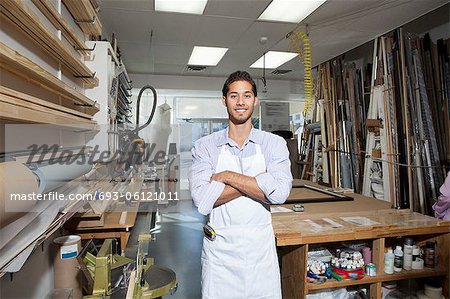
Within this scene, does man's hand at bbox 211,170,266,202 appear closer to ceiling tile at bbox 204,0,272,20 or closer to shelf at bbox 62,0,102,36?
shelf at bbox 62,0,102,36

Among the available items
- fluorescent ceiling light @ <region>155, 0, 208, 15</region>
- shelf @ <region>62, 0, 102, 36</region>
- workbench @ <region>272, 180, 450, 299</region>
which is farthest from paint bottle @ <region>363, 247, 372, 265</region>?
fluorescent ceiling light @ <region>155, 0, 208, 15</region>

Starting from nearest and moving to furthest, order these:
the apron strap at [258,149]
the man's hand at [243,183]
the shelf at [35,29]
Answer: the shelf at [35,29]
the man's hand at [243,183]
the apron strap at [258,149]

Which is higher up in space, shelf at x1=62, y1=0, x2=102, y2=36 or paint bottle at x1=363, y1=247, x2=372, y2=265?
shelf at x1=62, y1=0, x2=102, y2=36

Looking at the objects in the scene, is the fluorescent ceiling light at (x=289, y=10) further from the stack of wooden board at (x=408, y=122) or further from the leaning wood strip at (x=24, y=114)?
the leaning wood strip at (x=24, y=114)

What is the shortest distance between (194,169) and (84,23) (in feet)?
4.45

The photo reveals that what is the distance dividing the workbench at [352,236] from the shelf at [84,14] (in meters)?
1.78

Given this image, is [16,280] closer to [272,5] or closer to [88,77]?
[88,77]

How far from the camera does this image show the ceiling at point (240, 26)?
3180 mm

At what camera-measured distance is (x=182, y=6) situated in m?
3.18

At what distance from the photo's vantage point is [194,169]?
160 centimetres

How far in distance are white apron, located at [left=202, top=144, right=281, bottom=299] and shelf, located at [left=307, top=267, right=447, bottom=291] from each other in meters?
0.33

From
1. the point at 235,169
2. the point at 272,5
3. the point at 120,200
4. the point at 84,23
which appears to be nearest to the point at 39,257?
the point at 120,200

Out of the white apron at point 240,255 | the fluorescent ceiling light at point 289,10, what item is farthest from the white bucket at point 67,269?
the fluorescent ceiling light at point 289,10

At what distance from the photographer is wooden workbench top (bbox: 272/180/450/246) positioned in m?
1.66
